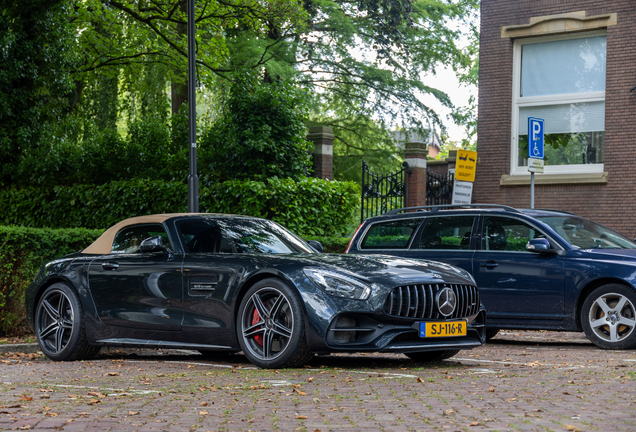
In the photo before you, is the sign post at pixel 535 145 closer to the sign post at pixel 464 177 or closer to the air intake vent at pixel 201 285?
the sign post at pixel 464 177

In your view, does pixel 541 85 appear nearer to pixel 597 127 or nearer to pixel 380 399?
pixel 597 127

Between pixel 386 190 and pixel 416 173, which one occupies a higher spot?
pixel 416 173

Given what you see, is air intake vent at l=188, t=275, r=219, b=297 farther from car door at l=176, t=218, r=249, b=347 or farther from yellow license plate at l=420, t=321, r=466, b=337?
yellow license plate at l=420, t=321, r=466, b=337

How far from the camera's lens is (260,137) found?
1645cm

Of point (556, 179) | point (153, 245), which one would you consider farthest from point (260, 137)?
point (153, 245)

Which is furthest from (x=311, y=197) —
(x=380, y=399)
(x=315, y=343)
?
(x=380, y=399)

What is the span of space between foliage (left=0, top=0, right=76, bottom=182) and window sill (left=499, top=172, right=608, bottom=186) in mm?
10974

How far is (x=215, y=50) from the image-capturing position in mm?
23875

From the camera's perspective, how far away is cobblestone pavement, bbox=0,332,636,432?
486 cm

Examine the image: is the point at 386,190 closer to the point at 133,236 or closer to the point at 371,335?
the point at 133,236

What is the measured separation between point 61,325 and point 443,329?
4.05m

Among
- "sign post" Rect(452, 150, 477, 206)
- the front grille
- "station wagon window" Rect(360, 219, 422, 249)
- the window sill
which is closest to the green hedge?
"sign post" Rect(452, 150, 477, 206)

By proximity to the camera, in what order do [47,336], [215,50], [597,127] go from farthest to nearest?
1. [215,50]
2. [597,127]
3. [47,336]

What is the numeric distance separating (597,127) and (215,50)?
1087cm
